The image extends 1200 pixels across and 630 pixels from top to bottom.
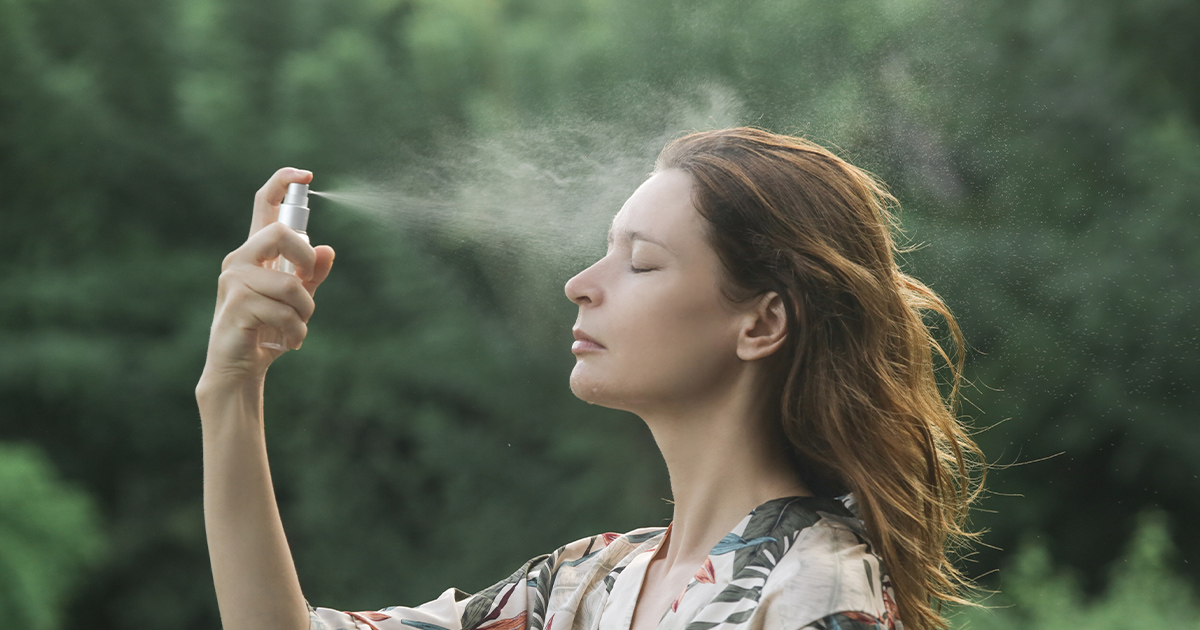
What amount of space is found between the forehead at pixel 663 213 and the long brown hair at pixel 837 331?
1cm

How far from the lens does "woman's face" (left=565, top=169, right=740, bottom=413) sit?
1.09 meters

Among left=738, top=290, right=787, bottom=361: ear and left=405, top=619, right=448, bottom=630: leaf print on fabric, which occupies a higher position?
left=738, top=290, right=787, bottom=361: ear

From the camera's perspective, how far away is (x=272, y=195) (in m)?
1.10

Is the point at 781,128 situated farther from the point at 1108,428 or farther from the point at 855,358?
the point at 855,358

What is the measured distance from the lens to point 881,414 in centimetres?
109

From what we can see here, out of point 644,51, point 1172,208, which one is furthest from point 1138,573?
point 644,51

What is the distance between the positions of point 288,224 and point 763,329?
1.65 ft

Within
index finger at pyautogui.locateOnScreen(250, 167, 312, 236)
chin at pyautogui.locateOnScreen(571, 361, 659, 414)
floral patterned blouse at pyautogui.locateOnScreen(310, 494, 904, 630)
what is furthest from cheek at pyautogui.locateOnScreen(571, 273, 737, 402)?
index finger at pyautogui.locateOnScreen(250, 167, 312, 236)

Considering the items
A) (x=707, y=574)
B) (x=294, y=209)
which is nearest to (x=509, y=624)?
(x=707, y=574)

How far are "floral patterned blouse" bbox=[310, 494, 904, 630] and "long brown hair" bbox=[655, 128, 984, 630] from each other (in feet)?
0.18

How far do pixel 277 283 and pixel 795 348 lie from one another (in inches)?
20.8

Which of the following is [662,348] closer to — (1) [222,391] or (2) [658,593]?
(2) [658,593]

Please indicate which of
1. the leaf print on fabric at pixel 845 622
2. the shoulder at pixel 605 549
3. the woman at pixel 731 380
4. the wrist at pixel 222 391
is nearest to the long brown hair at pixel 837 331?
the woman at pixel 731 380

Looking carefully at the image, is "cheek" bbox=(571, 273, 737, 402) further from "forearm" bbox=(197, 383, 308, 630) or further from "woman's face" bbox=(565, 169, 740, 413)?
"forearm" bbox=(197, 383, 308, 630)
